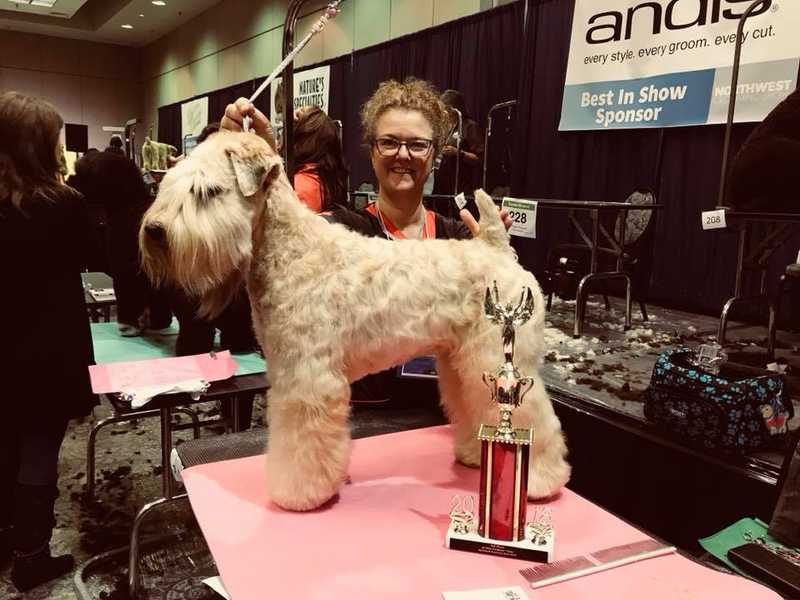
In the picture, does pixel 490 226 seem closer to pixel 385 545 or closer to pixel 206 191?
pixel 206 191

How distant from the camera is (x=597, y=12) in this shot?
5098 millimetres

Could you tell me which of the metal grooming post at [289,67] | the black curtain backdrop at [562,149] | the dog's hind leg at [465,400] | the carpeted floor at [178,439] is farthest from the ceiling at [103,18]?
the dog's hind leg at [465,400]

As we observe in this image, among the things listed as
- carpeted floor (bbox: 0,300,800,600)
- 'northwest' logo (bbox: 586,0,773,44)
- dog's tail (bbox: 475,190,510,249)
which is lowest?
carpeted floor (bbox: 0,300,800,600)

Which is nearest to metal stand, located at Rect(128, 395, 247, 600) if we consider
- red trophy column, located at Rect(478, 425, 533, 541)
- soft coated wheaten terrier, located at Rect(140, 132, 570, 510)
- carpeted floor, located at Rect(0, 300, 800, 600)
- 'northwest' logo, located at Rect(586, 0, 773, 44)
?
carpeted floor, located at Rect(0, 300, 800, 600)

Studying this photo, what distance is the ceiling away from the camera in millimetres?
13844

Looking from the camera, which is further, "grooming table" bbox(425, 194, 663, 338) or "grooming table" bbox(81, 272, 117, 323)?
"grooming table" bbox(81, 272, 117, 323)

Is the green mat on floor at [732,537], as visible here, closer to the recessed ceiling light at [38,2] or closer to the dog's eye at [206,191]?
the dog's eye at [206,191]

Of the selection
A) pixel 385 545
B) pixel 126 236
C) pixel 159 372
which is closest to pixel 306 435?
pixel 385 545

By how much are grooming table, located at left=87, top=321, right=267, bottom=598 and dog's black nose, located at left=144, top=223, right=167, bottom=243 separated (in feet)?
3.16

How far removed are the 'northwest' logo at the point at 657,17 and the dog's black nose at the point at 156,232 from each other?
13.3 feet

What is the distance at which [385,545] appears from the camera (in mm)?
1452

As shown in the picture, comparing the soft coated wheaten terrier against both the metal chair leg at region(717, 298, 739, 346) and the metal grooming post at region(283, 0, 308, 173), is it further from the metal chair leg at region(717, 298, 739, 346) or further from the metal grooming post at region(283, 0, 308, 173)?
the metal chair leg at region(717, 298, 739, 346)

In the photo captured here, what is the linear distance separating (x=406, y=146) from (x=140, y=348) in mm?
2287

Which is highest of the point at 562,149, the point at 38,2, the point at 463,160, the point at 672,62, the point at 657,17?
the point at 38,2
